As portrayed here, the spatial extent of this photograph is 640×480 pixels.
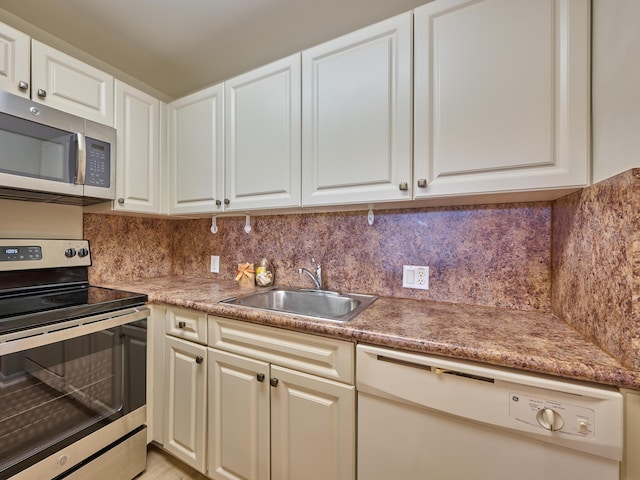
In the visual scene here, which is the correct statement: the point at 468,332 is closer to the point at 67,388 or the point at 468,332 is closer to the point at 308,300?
the point at 308,300

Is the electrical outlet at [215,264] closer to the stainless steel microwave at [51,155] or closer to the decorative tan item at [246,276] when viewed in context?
the decorative tan item at [246,276]

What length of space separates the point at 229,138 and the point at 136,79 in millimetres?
1041

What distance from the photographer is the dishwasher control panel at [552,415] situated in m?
0.64

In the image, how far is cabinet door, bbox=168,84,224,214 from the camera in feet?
5.27

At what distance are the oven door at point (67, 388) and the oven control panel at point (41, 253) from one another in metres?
0.64

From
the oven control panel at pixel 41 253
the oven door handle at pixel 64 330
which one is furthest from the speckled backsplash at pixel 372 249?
the oven door handle at pixel 64 330

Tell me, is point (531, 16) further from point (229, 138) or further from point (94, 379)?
point (94, 379)

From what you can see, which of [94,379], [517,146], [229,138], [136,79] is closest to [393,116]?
[517,146]

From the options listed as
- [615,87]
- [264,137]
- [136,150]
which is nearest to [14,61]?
[136,150]

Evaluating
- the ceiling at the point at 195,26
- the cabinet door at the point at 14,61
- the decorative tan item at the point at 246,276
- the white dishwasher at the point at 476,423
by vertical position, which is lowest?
the white dishwasher at the point at 476,423

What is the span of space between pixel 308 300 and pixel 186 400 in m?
0.77

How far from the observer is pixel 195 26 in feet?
4.70

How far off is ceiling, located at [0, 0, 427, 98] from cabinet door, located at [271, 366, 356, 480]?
5.46ft

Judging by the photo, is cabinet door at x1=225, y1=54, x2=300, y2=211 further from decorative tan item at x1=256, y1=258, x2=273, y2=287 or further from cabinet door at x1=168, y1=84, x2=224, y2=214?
decorative tan item at x1=256, y1=258, x2=273, y2=287
